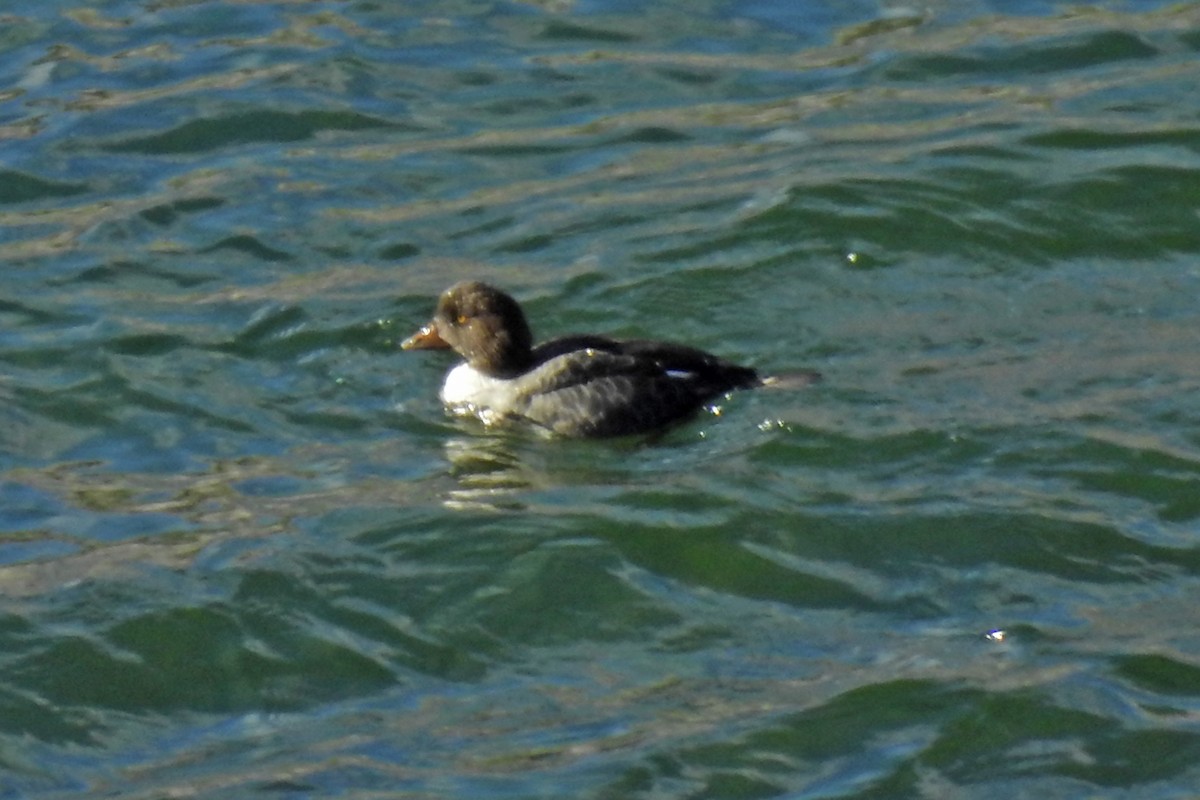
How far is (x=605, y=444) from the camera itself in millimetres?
11234

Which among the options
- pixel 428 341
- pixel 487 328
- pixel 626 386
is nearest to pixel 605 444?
pixel 626 386

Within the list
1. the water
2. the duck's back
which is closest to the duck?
the duck's back

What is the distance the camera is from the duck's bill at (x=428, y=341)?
472 inches

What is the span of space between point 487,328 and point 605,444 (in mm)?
941

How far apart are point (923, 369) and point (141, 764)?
184 inches

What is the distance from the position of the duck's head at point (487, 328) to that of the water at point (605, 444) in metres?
0.39

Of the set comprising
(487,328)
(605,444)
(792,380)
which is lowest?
(605,444)

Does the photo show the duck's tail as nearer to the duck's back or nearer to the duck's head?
the duck's back

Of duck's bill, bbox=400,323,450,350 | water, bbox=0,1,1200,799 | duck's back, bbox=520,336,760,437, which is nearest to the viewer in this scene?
water, bbox=0,1,1200,799

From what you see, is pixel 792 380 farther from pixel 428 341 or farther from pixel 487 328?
pixel 428 341

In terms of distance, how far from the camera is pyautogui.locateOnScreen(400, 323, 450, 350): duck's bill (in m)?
12.0

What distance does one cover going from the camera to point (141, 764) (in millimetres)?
8508

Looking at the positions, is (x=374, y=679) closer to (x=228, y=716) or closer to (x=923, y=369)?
(x=228, y=716)

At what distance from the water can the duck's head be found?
39 cm
